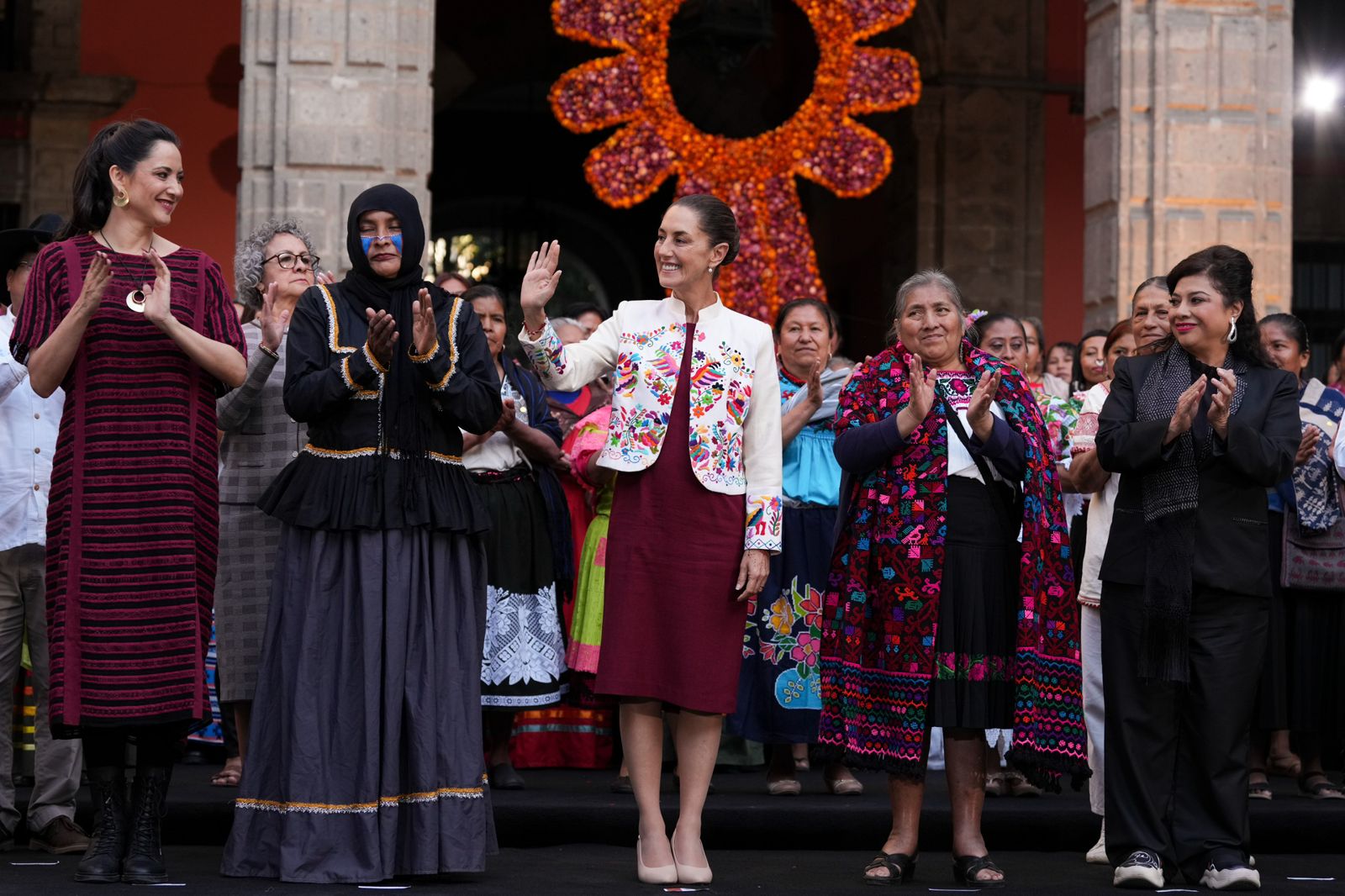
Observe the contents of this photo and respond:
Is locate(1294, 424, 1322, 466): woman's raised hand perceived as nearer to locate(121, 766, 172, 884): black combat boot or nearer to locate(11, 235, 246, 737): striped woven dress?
locate(11, 235, 246, 737): striped woven dress

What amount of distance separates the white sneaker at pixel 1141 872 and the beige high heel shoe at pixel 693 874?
3.85ft

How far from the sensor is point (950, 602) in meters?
5.23

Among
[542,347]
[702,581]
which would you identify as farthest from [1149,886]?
[542,347]

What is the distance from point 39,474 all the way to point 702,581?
2.14 metres

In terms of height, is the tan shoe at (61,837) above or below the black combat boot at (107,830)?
below

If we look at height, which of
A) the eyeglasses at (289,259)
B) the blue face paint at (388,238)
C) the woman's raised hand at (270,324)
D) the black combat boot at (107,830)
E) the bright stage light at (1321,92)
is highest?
the bright stage light at (1321,92)

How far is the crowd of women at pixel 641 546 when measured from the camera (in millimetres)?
4898

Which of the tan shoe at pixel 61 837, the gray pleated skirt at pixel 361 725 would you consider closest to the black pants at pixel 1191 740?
the gray pleated skirt at pixel 361 725

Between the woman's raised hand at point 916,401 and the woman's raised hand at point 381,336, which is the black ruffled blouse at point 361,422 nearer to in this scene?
the woman's raised hand at point 381,336

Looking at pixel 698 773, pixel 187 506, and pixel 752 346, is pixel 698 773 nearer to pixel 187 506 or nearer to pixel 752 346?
pixel 752 346

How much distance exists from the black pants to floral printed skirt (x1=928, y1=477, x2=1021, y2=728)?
0.36 meters

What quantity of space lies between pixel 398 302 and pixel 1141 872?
260cm

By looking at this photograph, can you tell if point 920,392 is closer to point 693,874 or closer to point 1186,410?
point 1186,410

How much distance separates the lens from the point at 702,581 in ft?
16.8
